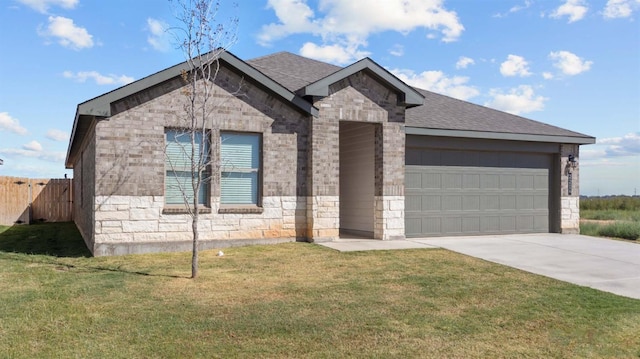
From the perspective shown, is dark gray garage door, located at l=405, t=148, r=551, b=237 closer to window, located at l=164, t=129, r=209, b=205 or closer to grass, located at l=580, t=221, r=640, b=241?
grass, located at l=580, t=221, r=640, b=241

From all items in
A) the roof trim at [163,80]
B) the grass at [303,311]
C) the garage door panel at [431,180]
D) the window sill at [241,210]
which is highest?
the roof trim at [163,80]

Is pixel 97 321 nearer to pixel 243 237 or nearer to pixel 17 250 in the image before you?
pixel 243 237

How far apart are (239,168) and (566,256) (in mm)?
7810

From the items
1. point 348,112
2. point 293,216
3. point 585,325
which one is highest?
point 348,112

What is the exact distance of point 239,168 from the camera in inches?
487

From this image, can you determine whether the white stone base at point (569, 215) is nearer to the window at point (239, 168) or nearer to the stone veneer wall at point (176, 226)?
the stone veneer wall at point (176, 226)

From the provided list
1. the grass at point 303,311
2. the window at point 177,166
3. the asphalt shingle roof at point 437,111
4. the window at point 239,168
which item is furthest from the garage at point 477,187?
the window at point 177,166

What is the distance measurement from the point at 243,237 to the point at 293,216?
1.38m

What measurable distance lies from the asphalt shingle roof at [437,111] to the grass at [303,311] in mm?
5740

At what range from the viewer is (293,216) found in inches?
507

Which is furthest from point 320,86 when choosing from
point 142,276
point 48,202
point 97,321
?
point 48,202

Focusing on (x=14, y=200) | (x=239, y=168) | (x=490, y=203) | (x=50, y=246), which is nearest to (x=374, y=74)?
(x=239, y=168)

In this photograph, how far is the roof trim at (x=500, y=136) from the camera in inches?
557

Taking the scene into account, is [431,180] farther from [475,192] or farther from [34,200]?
[34,200]
